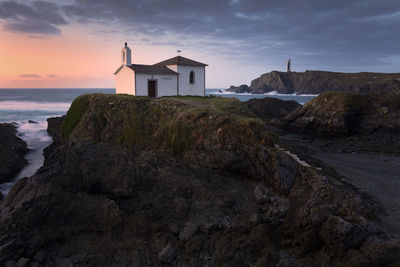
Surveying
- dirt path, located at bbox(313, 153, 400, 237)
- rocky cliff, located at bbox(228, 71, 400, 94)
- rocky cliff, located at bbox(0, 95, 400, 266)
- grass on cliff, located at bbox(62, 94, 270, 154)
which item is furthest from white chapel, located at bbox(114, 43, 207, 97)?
rocky cliff, located at bbox(228, 71, 400, 94)

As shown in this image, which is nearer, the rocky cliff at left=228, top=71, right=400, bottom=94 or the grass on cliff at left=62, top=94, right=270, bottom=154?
the grass on cliff at left=62, top=94, right=270, bottom=154

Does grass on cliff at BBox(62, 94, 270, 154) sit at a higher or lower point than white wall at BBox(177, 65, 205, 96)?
lower

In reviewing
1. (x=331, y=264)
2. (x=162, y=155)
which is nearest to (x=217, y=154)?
(x=162, y=155)

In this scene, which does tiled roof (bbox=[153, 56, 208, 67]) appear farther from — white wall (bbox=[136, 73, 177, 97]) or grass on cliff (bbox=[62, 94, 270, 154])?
grass on cliff (bbox=[62, 94, 270, 154])

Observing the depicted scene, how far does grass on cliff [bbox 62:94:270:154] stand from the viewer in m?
13.4

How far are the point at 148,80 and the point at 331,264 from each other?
2262 cm

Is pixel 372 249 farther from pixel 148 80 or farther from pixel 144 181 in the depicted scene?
pixel 148 80

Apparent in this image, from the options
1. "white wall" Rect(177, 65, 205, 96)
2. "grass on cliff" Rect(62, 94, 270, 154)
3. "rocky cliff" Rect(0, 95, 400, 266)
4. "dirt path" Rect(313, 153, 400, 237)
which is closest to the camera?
"rocky cliff" Rect(0, 95, 400, 266)

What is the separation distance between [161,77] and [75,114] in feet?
31.5

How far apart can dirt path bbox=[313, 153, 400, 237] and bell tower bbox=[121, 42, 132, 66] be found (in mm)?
19870

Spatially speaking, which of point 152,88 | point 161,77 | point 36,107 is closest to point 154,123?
point 152,88

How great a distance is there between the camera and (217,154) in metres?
12.6

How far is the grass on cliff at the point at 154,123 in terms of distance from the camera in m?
13.4

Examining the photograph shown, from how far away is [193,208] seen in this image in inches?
410
